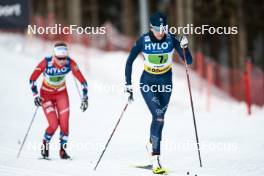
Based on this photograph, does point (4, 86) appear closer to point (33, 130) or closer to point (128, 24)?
point (33, 130)

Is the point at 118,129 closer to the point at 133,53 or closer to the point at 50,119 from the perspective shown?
the point at 50,119

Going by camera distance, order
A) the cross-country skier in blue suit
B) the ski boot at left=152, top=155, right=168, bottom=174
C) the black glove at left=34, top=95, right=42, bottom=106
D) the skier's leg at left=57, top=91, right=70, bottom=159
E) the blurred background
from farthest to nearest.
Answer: the blurred background → the skier's leg at left=57, top=91, right=70, bottom=159 → the black glove at left=34, top=95, right=42, bottom=106 → the cross-country skier in blue suit → the ski boot at left=152, top=155, right=168, bottom=174

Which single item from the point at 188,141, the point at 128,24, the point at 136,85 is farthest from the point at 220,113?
the point at 128,24

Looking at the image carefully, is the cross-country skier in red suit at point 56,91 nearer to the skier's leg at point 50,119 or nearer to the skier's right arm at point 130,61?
the skier's leg at point 50,119

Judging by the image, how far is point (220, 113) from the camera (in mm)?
17359

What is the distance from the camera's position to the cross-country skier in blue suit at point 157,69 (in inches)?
368

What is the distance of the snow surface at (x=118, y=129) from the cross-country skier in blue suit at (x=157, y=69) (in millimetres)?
737

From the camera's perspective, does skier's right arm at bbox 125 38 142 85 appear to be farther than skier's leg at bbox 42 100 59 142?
No

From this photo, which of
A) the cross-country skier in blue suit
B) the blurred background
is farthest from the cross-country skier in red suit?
the blurred background

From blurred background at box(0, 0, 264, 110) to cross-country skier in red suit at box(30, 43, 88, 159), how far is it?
5.74 m

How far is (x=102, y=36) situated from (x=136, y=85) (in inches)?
283

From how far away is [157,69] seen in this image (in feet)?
31.4

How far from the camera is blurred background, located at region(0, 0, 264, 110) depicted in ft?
69.6

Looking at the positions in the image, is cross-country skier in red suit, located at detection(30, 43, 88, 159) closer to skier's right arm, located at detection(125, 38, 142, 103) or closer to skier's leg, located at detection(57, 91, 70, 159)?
skier's leg, located at detection(57, 91, 70, 159)
